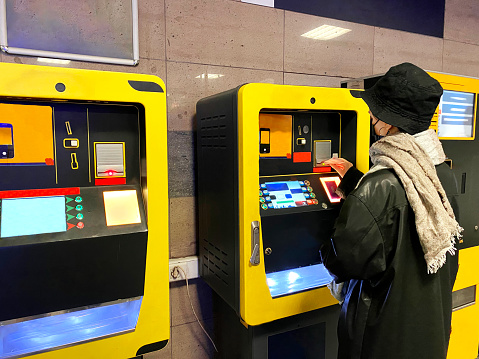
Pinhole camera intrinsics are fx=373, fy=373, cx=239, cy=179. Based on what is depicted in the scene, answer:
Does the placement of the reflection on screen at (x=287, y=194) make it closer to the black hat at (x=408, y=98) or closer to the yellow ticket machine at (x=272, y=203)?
the yellow ticket machine at (x=272, y=203)

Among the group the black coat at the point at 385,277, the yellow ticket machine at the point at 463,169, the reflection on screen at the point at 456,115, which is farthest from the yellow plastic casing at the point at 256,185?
the reflection on screen at the point at 456,115

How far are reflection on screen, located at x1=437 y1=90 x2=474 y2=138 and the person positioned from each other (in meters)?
1.02

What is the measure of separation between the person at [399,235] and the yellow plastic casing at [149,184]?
25.8 inches

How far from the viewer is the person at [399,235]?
127 cm

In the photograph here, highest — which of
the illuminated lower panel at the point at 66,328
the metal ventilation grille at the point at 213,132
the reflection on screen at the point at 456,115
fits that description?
the reflection on screen at the point at 456,115

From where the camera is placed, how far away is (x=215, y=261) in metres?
1.88

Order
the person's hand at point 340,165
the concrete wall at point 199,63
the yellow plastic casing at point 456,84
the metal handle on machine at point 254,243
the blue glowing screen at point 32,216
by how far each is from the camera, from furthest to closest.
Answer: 1. the yellow plastic casing at point 456,84
2. the concrete wall at point 199,63
3. the person's hand at point 340,165
4. the metal handle on machine at point 254,243
5. the blue glowing screen at point 32,216

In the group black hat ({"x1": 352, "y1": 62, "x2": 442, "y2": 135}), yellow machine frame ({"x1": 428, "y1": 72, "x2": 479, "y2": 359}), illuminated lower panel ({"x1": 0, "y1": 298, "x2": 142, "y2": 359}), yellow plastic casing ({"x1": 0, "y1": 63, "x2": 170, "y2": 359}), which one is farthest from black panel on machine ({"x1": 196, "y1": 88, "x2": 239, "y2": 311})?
yellow machine frame ({"x1": 428, "y1": 72, "x2": 479, "y2": 359})

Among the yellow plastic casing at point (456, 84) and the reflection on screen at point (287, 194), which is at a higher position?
the yellow plastic casing at point (456, 84)

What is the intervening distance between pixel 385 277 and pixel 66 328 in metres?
1.19

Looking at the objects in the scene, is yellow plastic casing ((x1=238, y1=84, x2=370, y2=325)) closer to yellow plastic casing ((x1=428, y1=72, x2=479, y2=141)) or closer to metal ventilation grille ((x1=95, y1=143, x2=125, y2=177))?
metal ventilation grille ((x1=95, y1=143, x2=125, y2=177))

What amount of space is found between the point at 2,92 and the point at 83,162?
359mm

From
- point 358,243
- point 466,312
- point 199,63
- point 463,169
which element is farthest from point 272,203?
point 466,312

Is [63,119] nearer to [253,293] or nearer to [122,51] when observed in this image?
[122,51]
